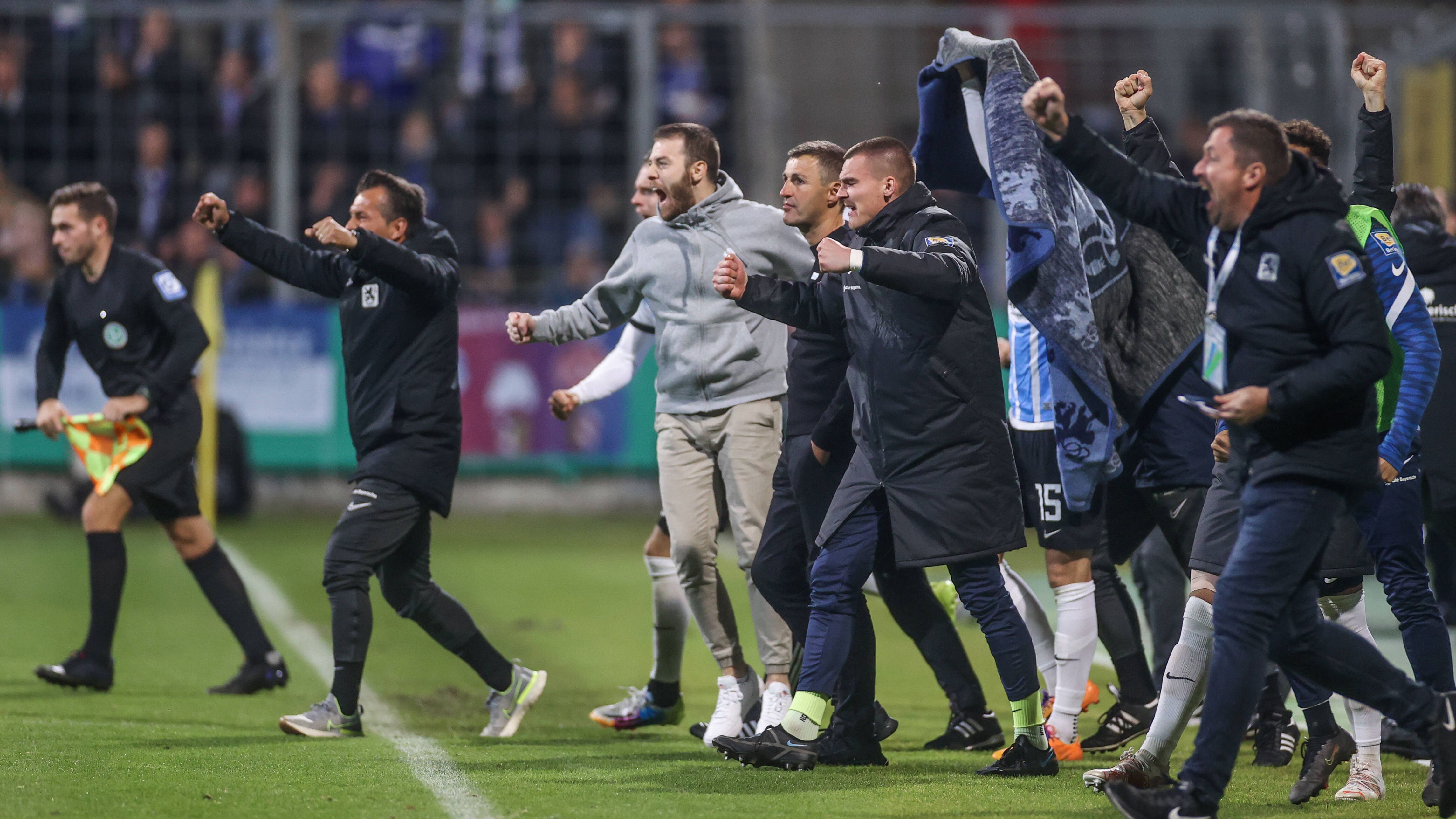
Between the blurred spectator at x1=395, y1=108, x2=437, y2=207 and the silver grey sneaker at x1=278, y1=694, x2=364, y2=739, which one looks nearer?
the silver grey sneaker at x1=278, y1=694, x2=364, y2=739

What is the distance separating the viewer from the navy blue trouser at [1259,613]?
448cm

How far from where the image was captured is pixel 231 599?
764cm

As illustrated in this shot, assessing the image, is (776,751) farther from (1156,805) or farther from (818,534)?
(1156,805)

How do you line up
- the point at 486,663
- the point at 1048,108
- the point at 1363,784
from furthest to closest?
the point at 486,663 → the point at 1363,784 → the point at 1048,108

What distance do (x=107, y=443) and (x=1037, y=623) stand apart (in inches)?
165

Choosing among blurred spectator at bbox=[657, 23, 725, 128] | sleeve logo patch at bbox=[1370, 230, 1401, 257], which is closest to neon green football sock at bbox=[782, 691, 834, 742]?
sleeve logo patch at bbox=[1370, 230, 1401, 257]

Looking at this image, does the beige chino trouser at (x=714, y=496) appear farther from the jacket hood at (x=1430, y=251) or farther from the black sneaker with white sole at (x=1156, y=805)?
the jacket hood at (x=1430, y=251)

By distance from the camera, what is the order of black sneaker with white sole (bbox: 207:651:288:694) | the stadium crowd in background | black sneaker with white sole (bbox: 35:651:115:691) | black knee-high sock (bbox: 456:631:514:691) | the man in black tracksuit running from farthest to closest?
the stadium crowd in background
black sneaker with white sole (bbox: 207:651:288:694)
black sneaker with white sole (bbox: 35:651:115:691)
black knee-high sock (bbox: 456:631:514:691)
the man in black tracksuit running

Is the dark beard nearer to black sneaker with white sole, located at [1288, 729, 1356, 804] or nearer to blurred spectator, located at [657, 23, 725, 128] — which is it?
black sneaker with white sole, located at [1288, 729, 1356, 804]

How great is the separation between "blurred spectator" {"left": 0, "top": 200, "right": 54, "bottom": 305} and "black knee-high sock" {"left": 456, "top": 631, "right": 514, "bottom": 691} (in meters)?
10.6

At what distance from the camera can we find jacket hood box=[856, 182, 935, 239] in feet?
18.3

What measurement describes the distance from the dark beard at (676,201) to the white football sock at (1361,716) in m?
2.63

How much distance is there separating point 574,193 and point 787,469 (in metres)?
10.9

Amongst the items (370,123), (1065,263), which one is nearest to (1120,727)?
(1065,263)
